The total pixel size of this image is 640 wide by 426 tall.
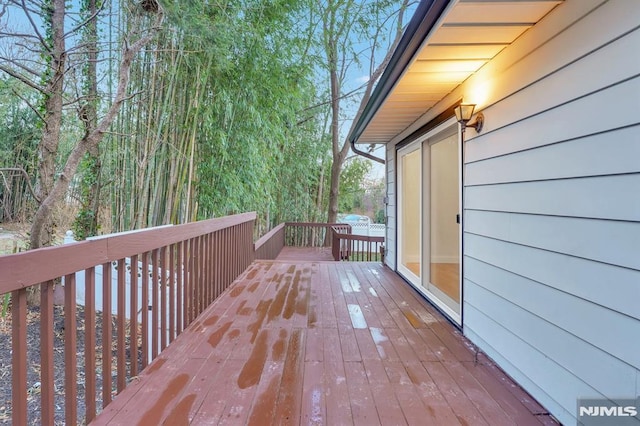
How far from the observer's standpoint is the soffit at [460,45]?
63.8 inches

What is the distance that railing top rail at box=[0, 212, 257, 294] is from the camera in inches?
42.3

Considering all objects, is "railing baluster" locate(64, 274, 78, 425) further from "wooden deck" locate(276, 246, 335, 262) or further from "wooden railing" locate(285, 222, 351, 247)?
"wooden railing" locate(285, 222, 351, 247)

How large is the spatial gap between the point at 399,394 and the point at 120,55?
478 centimetres

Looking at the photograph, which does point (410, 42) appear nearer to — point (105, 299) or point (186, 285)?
point (105, 299)

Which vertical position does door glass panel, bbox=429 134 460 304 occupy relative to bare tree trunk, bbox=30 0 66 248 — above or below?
below

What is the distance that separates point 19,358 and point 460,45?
8.52ft

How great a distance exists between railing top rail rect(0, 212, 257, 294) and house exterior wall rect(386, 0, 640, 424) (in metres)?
2.18

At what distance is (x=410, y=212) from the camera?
4.51 meters

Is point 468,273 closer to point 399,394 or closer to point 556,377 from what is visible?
point 556,377

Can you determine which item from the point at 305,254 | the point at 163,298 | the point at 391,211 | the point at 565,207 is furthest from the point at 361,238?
the point at 565,207

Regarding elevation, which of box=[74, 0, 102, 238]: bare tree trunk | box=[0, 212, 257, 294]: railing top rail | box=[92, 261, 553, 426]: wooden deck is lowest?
box=[92, 261, 553, 426]: wooden deck

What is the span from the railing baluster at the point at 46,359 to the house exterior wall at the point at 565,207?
2173 millimetres

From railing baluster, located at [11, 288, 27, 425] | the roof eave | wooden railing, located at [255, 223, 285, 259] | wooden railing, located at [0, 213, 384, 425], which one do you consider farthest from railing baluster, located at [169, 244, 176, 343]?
wooden railing, located at [255, 223, 285, 259]

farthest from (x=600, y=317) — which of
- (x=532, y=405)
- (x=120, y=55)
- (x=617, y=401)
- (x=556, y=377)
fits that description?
(x=120, y=55)
